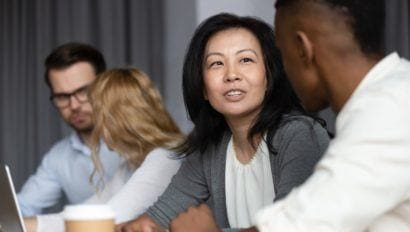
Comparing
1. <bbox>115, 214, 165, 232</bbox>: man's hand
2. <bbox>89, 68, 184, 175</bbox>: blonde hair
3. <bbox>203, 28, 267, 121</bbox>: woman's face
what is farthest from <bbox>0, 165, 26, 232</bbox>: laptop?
<bbox>89, 68, 184, 175</bbox>: blonde hair

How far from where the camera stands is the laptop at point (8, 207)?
158cm

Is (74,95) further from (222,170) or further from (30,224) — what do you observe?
(222,170)

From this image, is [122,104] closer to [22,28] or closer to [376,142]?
[376,142]

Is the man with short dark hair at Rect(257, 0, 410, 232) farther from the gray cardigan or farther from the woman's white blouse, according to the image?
the woman's white blouse

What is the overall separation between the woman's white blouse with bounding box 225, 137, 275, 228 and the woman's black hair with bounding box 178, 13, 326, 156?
0.06 meters

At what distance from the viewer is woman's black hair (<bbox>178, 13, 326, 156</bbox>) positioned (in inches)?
69.5

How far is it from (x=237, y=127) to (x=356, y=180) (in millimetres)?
844

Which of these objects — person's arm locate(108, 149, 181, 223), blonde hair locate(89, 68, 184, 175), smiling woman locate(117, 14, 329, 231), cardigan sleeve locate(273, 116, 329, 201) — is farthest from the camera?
blonde hair locate(89, 68, 184, 175)

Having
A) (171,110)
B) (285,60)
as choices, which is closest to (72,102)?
(171,110)

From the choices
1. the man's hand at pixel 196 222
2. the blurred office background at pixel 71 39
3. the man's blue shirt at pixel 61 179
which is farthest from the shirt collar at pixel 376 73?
the blurred office background at pixel 71 39

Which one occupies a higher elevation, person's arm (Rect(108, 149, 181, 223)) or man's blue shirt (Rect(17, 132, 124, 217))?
person's arm (Rect(108, 149, 181, 223))

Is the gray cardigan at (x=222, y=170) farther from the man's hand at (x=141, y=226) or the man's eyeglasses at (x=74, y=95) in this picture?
the man's eyeglasses at (x=74, y=95)

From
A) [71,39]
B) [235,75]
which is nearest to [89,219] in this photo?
[235,75]

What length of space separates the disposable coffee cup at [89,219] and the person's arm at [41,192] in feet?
6.02
